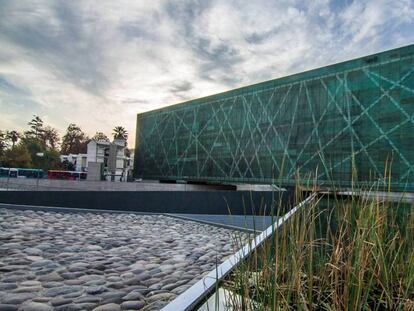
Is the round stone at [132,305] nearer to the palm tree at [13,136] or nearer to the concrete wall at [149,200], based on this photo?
the concrete wall at [149,200]

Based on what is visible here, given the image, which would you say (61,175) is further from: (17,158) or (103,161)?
(17,158)

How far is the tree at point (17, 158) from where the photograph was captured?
4712cm

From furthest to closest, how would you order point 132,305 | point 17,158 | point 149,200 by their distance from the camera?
point 17,158
point 149,200
point 132,305

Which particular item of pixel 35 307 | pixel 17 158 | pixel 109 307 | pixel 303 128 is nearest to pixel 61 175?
pixel 17 158

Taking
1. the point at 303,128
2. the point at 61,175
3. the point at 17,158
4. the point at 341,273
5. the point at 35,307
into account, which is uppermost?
the point at 303,128

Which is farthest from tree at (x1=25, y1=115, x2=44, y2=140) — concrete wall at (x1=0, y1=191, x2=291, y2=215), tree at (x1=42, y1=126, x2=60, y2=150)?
→ concrete wall at (x1=0, y1=191, x2=291, y2=215)

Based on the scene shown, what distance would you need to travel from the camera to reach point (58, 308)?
10.6 ft

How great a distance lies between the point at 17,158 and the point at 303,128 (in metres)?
40.6

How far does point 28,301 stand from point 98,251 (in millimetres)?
2301

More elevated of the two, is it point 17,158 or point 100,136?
point 100,136

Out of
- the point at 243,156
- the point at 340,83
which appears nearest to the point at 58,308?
the point at 340,83

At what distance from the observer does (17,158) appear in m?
47.1

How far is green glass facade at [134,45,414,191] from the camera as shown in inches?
995

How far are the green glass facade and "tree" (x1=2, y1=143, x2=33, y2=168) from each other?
1925 cm
